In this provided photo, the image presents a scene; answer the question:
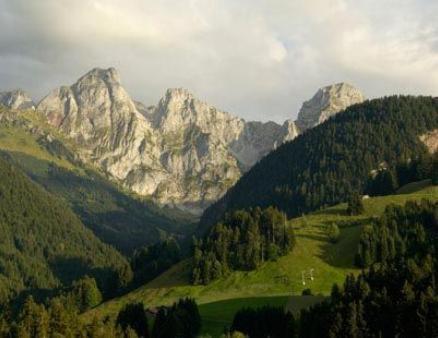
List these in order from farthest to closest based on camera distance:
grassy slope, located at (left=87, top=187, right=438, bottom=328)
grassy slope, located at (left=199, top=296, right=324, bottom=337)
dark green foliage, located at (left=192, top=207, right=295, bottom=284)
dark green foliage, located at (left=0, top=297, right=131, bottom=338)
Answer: dark green foliage, located at (left=192, top=207, right=295, bottom=284) → grassy slope, located at (left=87, top=187, right=438, bottom=328) → grassy slope, located at (left=199, top=296, right=324, bottom=337) → dark green foliage, located at (left=0, top=297, right=131, bottom=338)

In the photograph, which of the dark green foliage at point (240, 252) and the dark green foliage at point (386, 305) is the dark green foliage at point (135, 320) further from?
the dark green foliage at point (386, 305)

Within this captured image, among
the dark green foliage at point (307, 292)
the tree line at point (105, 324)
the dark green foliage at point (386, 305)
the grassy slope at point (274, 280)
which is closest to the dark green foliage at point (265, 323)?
the dark green foliage at point (386, 305)

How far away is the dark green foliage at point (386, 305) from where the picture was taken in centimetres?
10544

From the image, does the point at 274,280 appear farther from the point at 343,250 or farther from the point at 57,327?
the point at 57,327

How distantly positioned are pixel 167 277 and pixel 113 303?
18.5 metres

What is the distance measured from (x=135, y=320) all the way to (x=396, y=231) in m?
82.4

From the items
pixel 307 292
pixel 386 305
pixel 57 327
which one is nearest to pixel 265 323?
pixel 307 292

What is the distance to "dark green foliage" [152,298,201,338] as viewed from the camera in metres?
135

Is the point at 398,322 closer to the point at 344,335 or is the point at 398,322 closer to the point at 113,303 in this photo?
the point at 344,335

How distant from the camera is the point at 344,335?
360 feet

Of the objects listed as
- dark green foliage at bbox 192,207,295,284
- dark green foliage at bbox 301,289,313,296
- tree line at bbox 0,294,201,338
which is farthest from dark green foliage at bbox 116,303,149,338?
dark green foliage at bbox 301,289,313,296

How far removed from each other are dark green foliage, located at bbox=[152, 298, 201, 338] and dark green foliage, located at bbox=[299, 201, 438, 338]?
94.4ft

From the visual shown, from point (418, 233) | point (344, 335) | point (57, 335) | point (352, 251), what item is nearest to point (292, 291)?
point (352, 251)

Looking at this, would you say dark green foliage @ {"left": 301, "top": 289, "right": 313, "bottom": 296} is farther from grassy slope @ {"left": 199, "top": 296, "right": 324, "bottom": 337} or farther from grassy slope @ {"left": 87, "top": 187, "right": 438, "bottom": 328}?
grassy slope @ {"left": 87, "top": 187, "right": 438, "bottom": 328}
